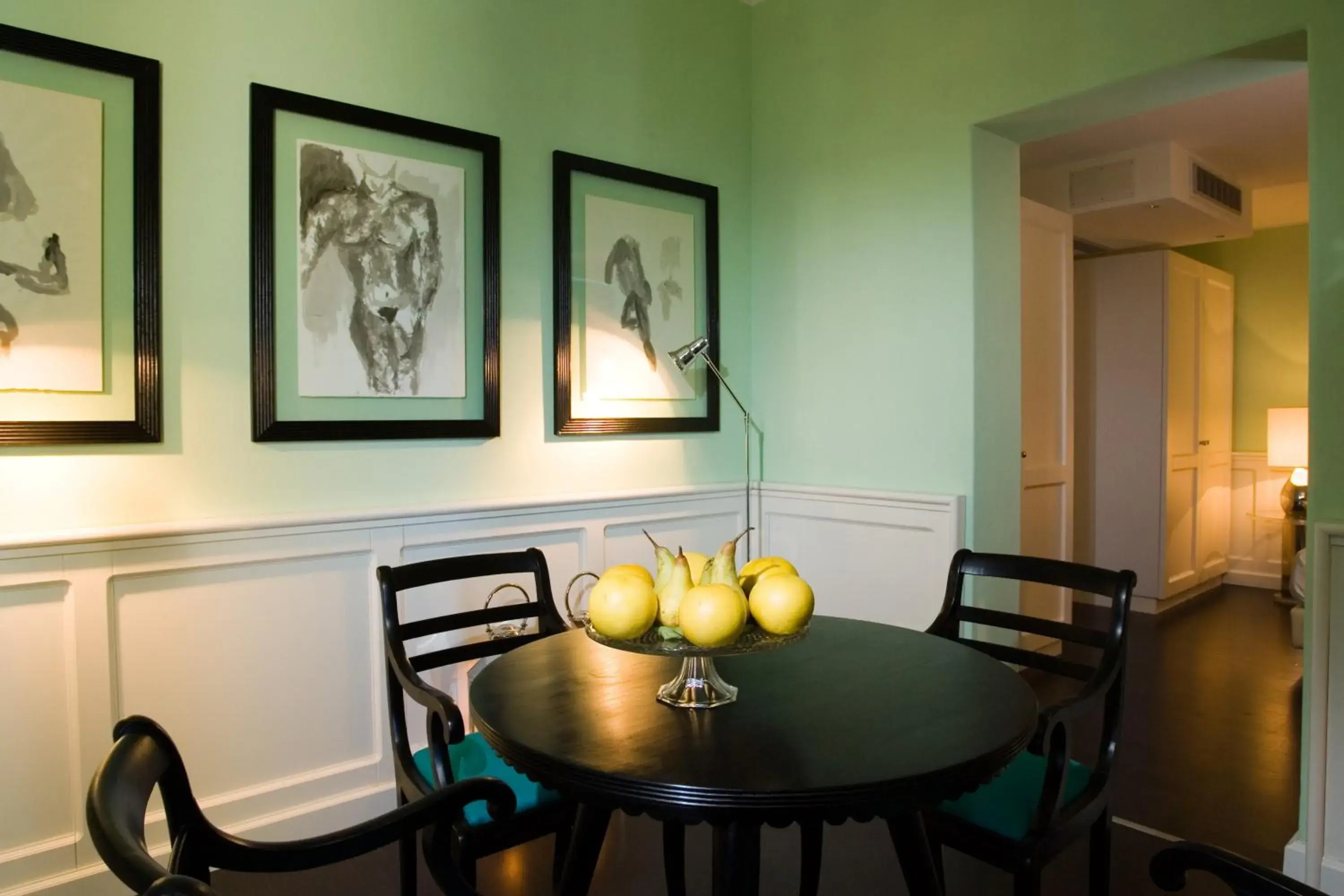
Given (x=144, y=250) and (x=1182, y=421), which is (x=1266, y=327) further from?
(x=144, y=250)

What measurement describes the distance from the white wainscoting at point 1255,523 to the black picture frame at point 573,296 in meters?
4.73

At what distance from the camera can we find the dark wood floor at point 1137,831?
2240mm

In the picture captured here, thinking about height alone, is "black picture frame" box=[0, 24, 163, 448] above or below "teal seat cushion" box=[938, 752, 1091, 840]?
above

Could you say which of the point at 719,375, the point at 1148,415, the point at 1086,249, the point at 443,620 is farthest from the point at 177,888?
the point at 1086,249

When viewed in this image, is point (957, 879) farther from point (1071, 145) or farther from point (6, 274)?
point (1071, 145)

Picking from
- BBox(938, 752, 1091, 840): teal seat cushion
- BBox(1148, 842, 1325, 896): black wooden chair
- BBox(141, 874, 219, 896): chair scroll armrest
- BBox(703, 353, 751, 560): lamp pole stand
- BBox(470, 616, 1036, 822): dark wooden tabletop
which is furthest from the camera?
BBox(703, 353, 751, 560): lamp pole stand

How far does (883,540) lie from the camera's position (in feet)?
10.3

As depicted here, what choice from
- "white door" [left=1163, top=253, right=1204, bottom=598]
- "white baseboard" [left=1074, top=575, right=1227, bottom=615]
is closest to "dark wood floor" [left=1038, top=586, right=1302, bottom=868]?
"white baseboard" [left=1074, top=575, right=1227, bottom=615]

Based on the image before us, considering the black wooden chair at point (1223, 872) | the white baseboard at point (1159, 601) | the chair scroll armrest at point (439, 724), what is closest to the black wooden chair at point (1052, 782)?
the black wooden chair at point (1223, 872)

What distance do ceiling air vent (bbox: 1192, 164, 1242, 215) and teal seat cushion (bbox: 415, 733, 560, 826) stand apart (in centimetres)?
453

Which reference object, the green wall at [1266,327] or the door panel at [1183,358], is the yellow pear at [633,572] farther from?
the green wall at [1266,327]

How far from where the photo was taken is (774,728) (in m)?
1.30

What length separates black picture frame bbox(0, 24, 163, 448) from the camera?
2.13m

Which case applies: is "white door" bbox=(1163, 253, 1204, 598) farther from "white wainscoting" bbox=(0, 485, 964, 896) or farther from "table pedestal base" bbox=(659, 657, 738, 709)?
"table pedestal base" bbox=(659, 657, 738, 709)
